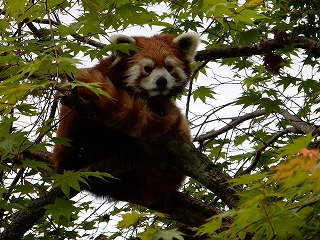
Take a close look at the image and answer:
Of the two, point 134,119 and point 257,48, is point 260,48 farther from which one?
point 134,119

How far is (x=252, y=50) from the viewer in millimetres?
5215

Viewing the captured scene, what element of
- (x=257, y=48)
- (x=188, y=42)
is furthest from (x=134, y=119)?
(x=257, y=48)

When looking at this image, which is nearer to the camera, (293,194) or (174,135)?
(293,194)

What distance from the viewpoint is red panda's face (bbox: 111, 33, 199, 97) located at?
4.81 m

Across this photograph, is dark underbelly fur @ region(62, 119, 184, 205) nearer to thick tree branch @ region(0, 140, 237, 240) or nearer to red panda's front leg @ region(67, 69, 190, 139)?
thick tree branch @ region(0, 140, 237, 240)

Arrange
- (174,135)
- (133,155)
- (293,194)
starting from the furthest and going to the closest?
(133,155) → (174,135) → (293,194)

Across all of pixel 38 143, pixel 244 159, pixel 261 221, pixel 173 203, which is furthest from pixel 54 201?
pixel 244 159

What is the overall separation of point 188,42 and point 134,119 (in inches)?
66.9

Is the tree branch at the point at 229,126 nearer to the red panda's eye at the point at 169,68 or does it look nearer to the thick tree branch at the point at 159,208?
the red panda's eye at the point at 169,68

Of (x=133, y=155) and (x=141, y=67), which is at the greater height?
(x=141, y=67)

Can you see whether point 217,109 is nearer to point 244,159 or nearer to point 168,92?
point 244,159

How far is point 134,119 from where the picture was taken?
3.72 m

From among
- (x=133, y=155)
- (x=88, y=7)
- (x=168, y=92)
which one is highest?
(x=88, y=7)

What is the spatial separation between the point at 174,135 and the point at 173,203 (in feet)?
2.21
